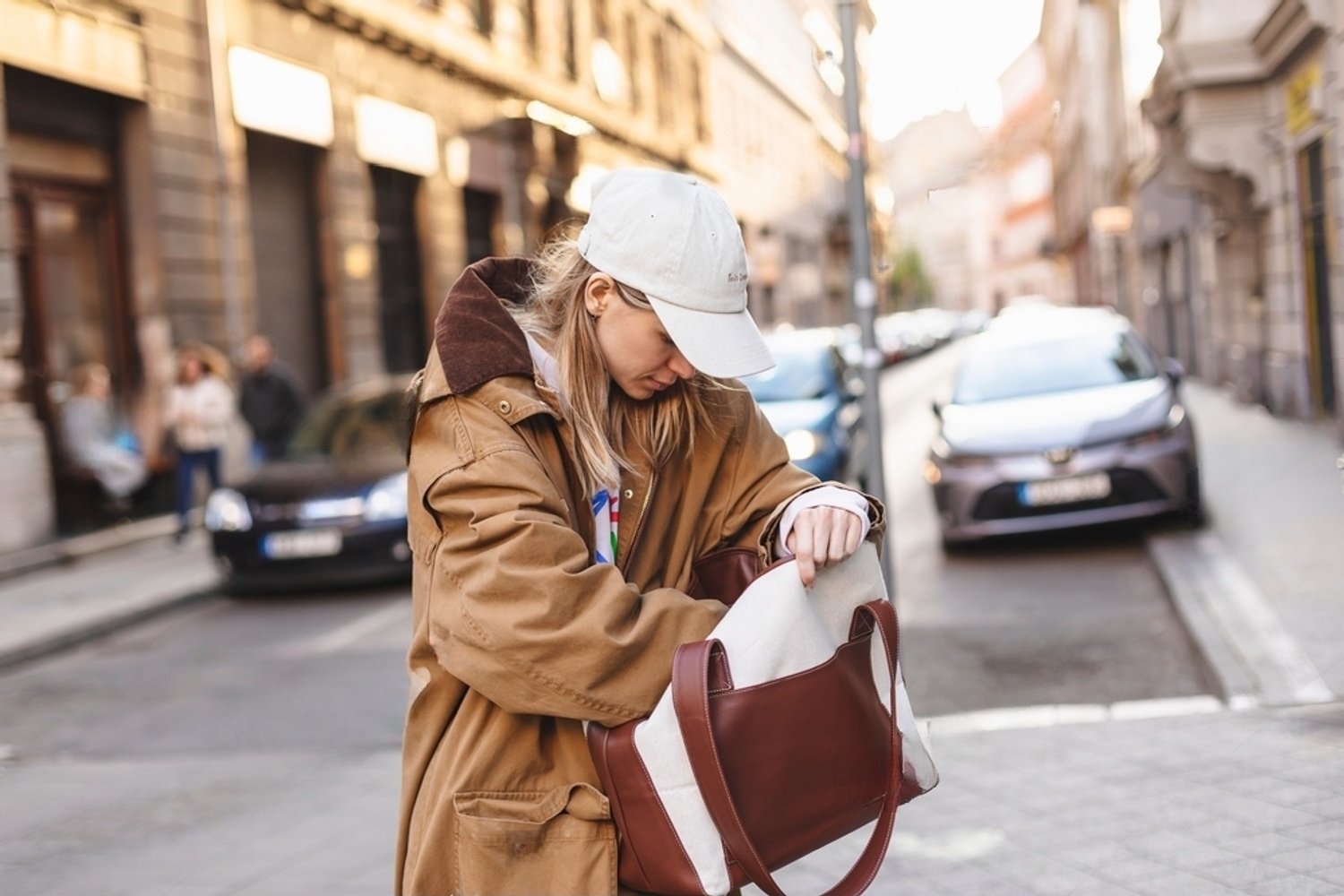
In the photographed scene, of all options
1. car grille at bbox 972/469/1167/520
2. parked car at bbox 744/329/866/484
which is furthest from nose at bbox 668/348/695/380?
parked car at bbox 744/329/866/484

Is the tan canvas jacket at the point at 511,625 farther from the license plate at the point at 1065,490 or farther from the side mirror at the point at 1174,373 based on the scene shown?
the side mirror at the point at 1174,373

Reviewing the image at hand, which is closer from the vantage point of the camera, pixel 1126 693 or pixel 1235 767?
pixel 1235 767

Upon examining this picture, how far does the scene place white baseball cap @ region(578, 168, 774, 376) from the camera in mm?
1911

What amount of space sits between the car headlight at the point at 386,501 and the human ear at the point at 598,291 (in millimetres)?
8691

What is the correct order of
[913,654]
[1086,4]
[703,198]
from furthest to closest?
1. [1086,4]
2. [913,654]
3. [703,198]

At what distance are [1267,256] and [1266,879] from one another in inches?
596

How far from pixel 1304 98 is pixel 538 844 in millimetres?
14790

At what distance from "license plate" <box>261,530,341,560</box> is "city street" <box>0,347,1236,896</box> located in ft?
1.21

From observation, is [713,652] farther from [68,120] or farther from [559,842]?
[68,120]

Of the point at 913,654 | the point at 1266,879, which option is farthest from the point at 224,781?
the point at 1266,879

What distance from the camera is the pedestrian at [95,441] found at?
14125 mm

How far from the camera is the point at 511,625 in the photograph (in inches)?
68.7

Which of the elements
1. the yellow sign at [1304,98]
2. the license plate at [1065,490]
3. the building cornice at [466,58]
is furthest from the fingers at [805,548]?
the building cornice at [466,58]

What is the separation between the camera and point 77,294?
578 inches
